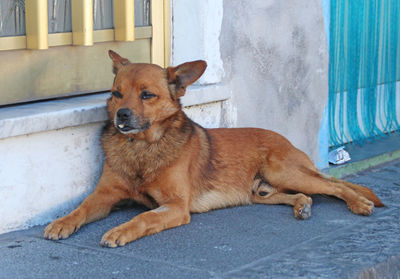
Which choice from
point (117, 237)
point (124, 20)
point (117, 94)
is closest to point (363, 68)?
point (124, 20)

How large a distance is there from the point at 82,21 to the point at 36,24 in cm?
35

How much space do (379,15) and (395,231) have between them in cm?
311

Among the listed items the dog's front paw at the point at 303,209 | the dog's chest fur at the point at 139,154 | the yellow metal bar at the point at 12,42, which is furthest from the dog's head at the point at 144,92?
the dog's front paw at the point at 303,209

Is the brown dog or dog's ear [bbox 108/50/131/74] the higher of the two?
dog's ear [bbox 108/50/131/74]

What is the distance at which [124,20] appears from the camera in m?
4.99

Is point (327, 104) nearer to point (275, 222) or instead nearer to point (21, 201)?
point (275, 222)

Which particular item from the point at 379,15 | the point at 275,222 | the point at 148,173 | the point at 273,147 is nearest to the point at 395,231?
the point at 275,222

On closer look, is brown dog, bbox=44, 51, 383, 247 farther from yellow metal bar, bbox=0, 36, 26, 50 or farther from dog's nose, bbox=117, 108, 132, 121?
yellow metal bar, bbox=0, 36, 26, 50

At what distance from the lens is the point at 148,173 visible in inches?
178

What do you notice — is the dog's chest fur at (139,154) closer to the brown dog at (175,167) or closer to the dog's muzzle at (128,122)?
the brown dog at (175,167)

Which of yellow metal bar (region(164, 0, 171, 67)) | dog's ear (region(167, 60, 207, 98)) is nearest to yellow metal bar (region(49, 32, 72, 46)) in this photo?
dog's ear (region(167, 60, 207, 98))

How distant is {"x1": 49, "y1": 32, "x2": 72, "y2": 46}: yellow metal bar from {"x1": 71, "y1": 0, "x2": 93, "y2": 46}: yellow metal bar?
45mm

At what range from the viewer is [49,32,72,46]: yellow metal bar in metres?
4.70

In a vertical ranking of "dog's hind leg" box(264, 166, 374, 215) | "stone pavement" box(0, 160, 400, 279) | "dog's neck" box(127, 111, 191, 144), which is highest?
"dog's neck" box(127, 111, 191, 144)
